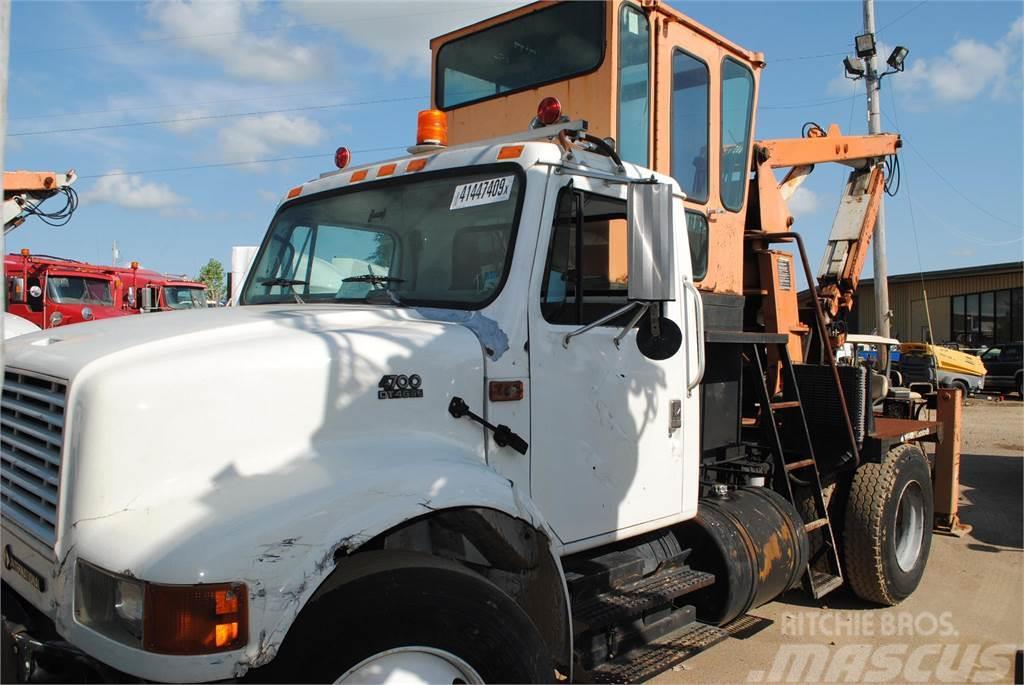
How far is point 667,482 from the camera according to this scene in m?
3.69

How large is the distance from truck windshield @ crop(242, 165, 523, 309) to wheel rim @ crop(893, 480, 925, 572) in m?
4.21

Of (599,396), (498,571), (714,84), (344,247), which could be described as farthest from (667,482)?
(714,84)

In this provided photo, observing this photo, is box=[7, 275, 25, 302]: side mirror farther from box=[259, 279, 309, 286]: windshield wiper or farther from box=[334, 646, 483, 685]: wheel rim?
box=[334, 646, 483, 685]: wheel rim

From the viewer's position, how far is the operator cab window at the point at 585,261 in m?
3.18

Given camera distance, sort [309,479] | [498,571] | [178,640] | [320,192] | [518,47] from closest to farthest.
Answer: [178,640] → [309,479] → [498,571] → [320,192] → [518,47]

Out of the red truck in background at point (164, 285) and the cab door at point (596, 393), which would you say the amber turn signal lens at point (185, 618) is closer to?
the cab door at point (596, 393)

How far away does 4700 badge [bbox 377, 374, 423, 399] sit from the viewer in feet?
8.65

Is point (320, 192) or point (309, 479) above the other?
point (320, 192)

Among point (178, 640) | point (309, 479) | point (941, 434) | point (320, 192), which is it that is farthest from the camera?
point (941, 434)

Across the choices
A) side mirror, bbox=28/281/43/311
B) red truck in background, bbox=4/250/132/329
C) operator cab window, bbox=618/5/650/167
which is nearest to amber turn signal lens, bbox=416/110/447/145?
operator cab window, bbox=618/5/650/167

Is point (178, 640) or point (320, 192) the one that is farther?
point (320, 192)

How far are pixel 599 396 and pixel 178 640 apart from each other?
186 cm

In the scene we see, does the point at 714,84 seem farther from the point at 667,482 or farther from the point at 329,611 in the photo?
the point at 329,611

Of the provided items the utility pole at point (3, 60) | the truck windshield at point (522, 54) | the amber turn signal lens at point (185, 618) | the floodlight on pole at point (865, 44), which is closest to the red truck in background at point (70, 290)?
the truck windshield at point (522, 54)
